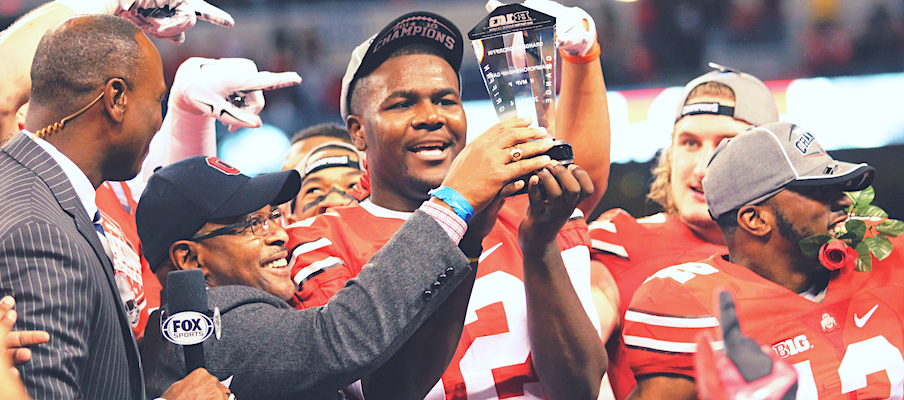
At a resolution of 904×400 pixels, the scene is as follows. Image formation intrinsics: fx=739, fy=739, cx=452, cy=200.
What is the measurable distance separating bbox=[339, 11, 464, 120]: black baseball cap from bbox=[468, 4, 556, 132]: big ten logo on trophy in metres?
0.39

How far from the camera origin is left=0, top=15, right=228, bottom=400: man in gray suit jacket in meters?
1.09

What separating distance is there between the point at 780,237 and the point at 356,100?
51.2 inches

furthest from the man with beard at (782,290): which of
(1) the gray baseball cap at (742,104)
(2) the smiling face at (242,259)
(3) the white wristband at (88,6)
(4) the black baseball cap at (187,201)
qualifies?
(3) the white wristband at (88,6)

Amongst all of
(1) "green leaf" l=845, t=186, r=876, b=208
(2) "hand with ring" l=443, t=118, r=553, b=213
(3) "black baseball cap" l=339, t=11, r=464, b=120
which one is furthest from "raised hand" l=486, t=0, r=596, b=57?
(1) "green leaf" l=845, t=186, r=876, b=208

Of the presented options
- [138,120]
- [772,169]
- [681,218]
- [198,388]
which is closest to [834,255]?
[772,169]

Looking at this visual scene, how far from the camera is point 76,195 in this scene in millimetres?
1293

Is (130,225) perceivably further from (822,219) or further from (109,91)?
(822,219)

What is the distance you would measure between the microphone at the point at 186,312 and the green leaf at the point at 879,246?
71.8 inches

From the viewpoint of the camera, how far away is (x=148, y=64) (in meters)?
1.47

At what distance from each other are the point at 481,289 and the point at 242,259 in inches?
23.7

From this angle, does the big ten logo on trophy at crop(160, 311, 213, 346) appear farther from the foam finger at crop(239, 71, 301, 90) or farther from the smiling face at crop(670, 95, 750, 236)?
the smiling face at crop(670, 95, 750, 236)

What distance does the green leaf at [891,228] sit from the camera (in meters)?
2.13

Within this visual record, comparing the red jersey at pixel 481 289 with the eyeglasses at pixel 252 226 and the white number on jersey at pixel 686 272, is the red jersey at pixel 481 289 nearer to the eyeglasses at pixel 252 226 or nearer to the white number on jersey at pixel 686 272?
the eyeglasses at pixel 252 226

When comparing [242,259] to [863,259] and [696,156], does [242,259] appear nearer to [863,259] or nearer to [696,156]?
[863,259]
